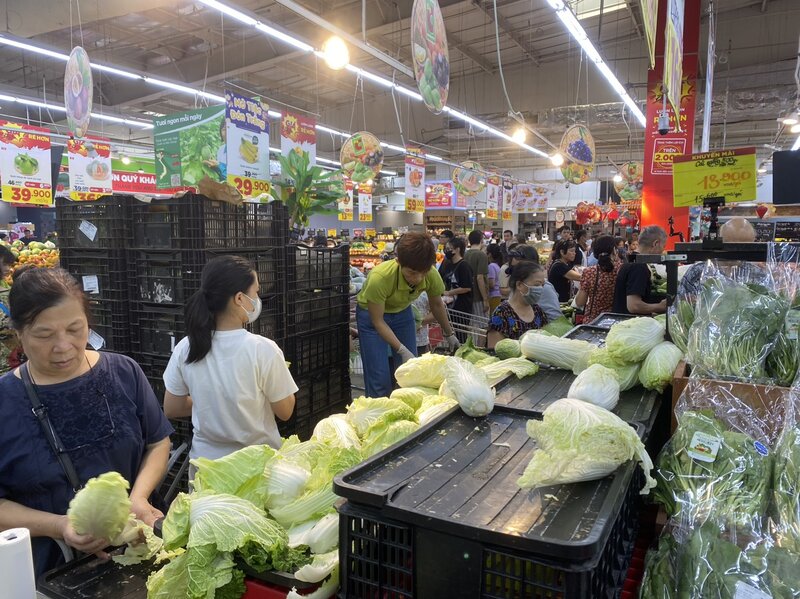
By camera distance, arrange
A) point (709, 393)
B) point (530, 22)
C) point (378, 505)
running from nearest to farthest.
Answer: point (378, 505)
point (709, 393)
point (530, 22)

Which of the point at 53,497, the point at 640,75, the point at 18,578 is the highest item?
the point at 640,75

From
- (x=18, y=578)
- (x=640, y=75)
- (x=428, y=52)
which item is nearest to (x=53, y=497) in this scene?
(x=18, y=578)

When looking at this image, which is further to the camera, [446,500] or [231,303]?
[231,303]

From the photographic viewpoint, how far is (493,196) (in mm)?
18484

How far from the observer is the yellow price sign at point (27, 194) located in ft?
30.5

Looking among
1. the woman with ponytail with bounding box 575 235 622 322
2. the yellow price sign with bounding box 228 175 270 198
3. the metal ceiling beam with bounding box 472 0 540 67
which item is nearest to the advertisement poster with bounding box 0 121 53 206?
the yellow price sign with bounding box 228 175 270 198

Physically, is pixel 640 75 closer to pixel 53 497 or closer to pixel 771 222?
pixel 771 222

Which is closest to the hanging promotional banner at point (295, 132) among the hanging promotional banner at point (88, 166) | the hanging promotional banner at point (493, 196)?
the hanging promotional banner at point (88, 166)

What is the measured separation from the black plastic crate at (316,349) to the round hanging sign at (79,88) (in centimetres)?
527

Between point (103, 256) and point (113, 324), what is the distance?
448mm

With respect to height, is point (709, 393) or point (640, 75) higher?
point (640, 75)

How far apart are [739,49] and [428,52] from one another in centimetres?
1090

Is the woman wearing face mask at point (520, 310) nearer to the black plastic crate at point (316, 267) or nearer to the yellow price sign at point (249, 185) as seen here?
the black plastic crate at point (316, 267)

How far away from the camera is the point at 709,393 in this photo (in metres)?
1.56
